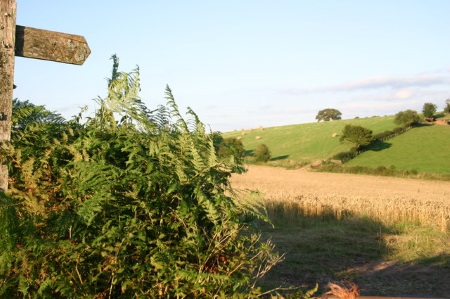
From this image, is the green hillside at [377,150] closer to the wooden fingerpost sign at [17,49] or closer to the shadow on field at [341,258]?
the shadow on field at [341,258]

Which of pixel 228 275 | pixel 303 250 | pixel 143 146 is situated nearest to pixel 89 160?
pixel 143 146

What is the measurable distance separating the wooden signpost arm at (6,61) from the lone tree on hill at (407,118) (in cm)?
7162

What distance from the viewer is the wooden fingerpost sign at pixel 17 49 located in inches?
128

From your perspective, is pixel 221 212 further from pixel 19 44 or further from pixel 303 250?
pixel 303 250

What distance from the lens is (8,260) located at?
2.70m

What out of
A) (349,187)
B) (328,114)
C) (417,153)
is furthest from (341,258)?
(328,114)

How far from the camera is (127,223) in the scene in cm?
278

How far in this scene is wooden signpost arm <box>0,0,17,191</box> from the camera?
10.7 ft

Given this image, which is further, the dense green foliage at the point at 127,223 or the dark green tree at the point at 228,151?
the dark green tree at the point at 228,151

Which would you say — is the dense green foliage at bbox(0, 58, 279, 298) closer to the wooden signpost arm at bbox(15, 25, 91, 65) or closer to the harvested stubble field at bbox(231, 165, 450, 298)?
the wooden signpost arm at bbox(15, 25, 91, 65)

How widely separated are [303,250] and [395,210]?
659 cm

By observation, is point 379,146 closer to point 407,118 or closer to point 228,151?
point 407,118

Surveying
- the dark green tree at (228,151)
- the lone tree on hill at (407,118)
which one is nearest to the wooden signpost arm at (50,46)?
the dark green tree at (228,151)

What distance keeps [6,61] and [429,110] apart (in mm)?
76517
